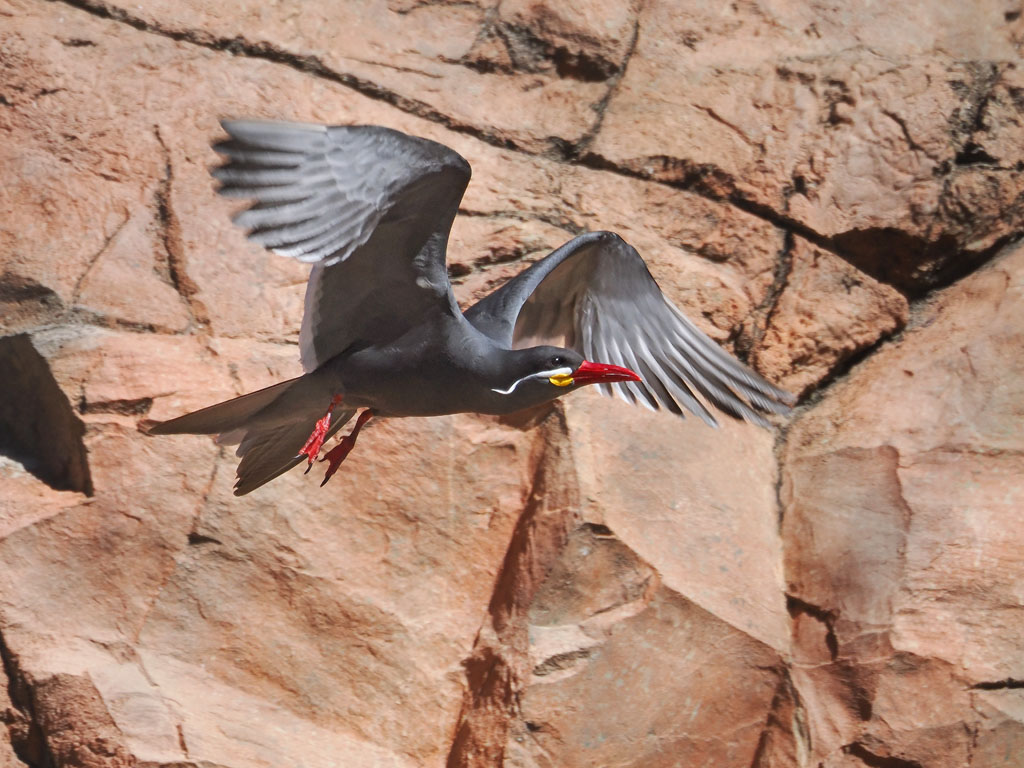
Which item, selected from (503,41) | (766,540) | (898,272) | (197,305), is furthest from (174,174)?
(898,272)

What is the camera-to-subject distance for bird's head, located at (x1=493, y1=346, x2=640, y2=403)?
282 cm

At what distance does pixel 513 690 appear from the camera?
3.71 metres

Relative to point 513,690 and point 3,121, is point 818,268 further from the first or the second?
point 3,121

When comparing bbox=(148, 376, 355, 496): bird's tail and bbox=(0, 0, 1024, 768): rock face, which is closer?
bbox=(148, 376, 355, 496): bird's tail

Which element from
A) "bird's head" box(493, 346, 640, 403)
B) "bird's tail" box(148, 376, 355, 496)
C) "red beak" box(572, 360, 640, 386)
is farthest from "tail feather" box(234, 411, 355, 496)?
"red beak" box(572, 360, 640, 386)

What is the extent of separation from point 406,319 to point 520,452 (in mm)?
1092

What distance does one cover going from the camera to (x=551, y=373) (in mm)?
2830

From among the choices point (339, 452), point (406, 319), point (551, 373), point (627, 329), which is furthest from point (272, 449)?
point (627, 329)

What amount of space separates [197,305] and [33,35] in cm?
122

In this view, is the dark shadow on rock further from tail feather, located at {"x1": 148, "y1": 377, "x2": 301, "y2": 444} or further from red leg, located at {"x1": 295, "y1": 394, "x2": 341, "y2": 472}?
red leg, located at {"x1": 295, "y1": 394, "x2": 341, "y2": 472}

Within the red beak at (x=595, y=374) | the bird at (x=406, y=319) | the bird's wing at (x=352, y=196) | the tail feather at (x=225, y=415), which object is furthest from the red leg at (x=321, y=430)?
the red beak at (x=595, y=374)

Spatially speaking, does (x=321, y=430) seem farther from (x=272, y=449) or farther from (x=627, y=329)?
(x=627, y=329)

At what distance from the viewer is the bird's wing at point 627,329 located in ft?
11.2

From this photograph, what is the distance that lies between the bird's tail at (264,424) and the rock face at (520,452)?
1.52 feet
